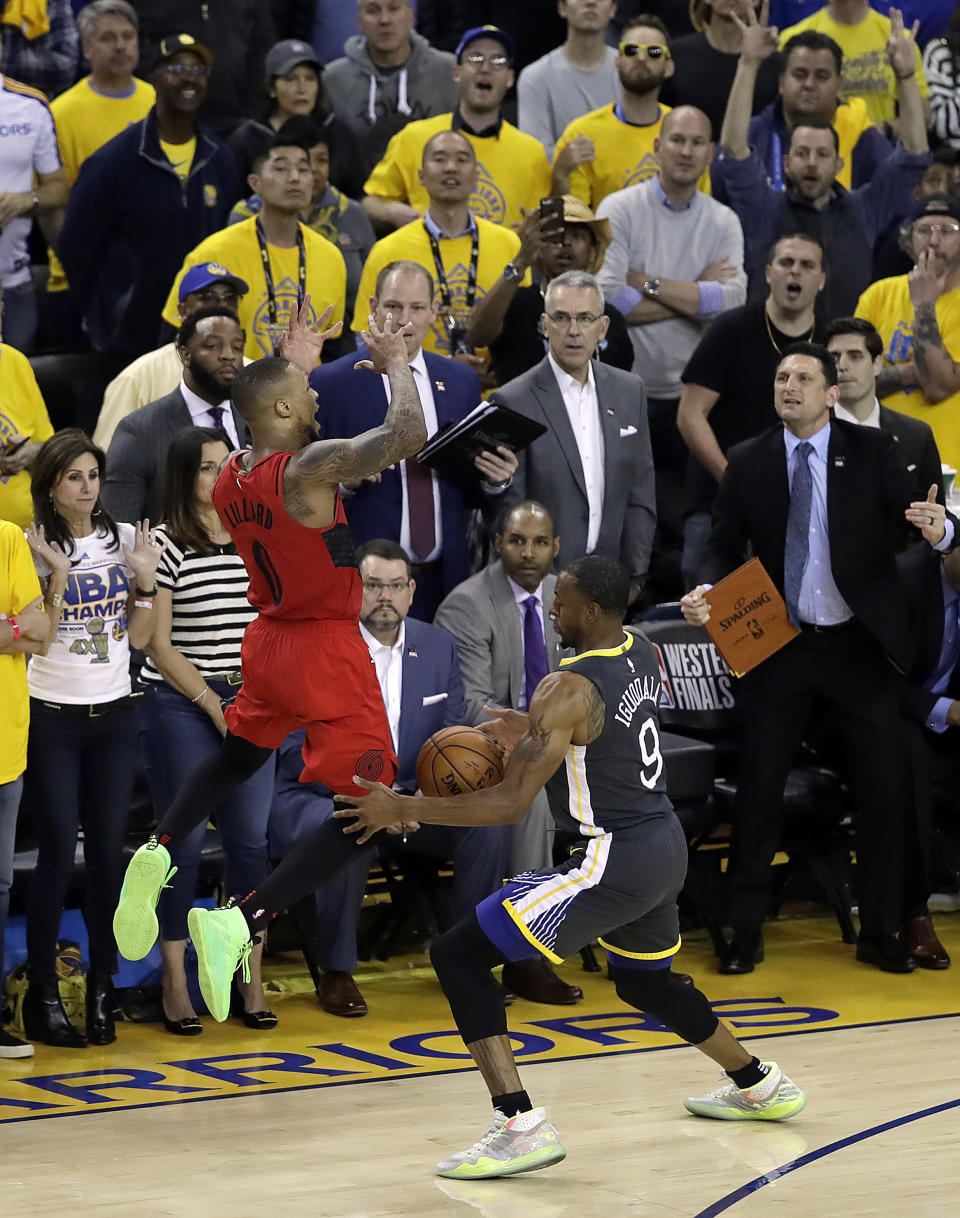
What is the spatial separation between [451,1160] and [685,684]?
3588mm

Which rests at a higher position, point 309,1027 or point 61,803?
point 61,803

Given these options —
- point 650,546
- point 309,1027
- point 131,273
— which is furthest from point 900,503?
point 131,273

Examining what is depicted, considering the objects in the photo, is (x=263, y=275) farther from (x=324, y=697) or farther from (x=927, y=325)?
(x=324, y=697)

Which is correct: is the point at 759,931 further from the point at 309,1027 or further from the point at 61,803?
the point at 61,803

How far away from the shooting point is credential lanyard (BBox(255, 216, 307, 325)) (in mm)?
9109

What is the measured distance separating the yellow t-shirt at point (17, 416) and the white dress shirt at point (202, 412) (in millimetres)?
842

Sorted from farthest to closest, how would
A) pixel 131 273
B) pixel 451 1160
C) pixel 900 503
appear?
pixel 131 273, pixel 900 503, pixel 451 1160

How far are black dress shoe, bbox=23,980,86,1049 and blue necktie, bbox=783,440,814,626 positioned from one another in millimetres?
3549

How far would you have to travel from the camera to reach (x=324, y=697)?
5.58 m

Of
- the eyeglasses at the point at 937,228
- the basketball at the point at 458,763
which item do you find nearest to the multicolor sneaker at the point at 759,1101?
the basketball at the point at 458,763

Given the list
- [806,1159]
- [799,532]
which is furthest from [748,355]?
[806,1159]

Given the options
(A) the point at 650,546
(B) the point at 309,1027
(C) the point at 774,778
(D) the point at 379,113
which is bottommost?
(B) the point at 309,1027

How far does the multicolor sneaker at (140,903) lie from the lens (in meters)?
5.75

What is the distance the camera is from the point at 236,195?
392 inches
